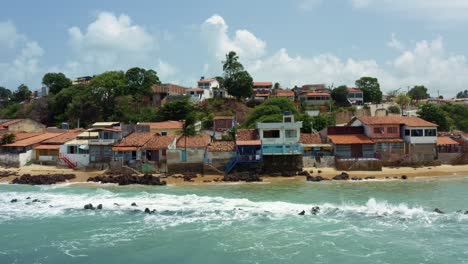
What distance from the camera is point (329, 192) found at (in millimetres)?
38156

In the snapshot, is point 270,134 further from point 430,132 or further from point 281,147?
point 430,132

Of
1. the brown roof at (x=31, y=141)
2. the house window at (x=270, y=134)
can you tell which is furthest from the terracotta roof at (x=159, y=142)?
the brown roof at (x=31, y=141)

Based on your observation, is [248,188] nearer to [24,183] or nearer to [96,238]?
[96,238]

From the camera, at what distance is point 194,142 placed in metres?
49.0

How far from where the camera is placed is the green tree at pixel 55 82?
306 ft

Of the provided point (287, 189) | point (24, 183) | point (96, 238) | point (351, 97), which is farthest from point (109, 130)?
point (351, 97)

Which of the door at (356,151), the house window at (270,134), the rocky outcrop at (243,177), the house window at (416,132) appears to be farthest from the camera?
the house window at (416,132)

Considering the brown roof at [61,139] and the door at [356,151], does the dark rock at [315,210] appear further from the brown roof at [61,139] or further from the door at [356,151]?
the brown roof at [61,139]

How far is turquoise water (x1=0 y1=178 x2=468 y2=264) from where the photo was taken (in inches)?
920

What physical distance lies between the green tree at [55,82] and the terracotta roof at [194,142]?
2088 inches

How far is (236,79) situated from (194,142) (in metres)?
33.9

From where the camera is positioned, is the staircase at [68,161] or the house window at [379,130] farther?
the house window at [379,130]

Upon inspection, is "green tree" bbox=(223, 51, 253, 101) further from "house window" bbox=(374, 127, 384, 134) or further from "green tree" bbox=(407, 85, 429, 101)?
"green tree" bbox=(407, 85, 429, 101)

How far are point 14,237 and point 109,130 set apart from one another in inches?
988
